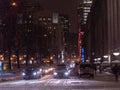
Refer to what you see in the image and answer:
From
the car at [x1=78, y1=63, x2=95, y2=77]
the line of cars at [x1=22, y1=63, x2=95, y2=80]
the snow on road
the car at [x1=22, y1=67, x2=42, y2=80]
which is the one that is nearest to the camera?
the snow on road

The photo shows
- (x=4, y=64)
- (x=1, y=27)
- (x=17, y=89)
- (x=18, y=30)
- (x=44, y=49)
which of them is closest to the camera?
(x=17, y=89)

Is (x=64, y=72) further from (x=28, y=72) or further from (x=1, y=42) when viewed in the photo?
(x=1, y=42)

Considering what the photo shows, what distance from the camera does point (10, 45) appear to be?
268 feet

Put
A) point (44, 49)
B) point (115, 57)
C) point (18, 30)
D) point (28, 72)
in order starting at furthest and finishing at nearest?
point (44, 49) → point (115, 57) → point (18, 30) → point (28, 72)

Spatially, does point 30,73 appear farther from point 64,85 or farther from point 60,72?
point 64,85

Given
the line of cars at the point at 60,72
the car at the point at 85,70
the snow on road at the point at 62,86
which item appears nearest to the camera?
the snow on road at the point at 62,86

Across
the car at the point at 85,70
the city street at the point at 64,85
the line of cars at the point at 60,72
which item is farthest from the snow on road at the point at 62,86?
the car at the point at 85,70

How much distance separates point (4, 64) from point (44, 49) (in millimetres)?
48030

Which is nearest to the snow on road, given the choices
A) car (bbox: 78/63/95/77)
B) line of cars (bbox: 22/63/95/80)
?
line of cars (bbox: 22/63/95/80)

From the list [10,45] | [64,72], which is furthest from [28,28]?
[64,72]

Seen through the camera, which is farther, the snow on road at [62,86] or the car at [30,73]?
the car at [30,73]

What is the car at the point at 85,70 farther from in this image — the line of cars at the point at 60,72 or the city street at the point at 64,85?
the city street at the point at 64,85

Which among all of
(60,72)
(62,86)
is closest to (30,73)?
(60,72)

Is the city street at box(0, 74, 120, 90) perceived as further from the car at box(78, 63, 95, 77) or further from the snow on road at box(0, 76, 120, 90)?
the car at box(78, 63, 95, 77)
